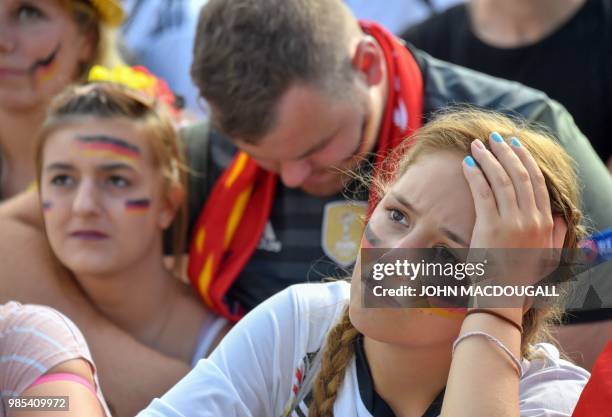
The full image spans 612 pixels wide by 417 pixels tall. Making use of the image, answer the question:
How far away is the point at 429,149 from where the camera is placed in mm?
1476

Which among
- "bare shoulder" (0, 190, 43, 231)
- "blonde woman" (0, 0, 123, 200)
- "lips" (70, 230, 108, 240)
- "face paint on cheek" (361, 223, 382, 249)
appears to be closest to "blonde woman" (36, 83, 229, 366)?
"lips" (70, 230, 108, 240)

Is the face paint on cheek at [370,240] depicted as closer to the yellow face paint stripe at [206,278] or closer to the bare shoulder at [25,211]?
the yellow face paint stripe at [206,278]

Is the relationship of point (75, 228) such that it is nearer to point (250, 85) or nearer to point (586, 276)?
point (250, 85)

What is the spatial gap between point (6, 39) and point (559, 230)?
2167 mm

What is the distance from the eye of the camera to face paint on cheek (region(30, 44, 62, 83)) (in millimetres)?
3014

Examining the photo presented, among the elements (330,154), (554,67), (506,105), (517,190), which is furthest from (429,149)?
(554,67)

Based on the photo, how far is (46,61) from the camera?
3025 mm

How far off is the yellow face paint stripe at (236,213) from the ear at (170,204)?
153mm

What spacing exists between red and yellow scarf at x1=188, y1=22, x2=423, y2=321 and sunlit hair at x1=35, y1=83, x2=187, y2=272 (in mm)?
102

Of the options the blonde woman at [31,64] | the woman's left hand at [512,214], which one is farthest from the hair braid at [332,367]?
the blonde woman at [31,64]

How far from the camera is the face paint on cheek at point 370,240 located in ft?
4.68

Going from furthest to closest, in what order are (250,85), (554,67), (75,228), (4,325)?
(554,67) → (75,228) → (250,85) → (4,325)

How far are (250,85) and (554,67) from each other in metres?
1.24

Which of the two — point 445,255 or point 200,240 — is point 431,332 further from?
point 200,240
